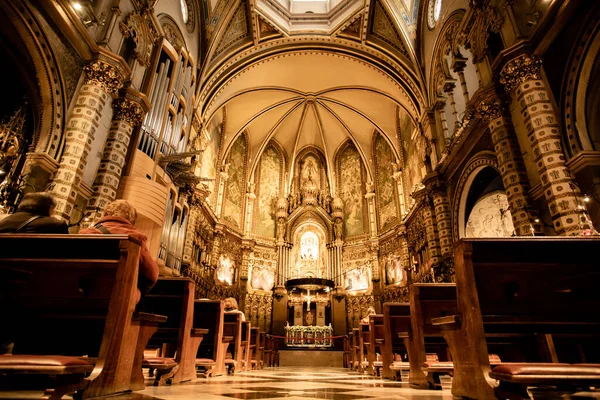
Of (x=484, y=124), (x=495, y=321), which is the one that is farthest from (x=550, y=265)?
(x=484, y=124)

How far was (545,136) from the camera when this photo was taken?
6.23 metres

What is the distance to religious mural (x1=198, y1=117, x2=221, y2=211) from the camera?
15614mm

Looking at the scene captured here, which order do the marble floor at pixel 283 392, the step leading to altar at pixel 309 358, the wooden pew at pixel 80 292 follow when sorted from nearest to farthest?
the wooden pew at pixel 80 292
the marble floor at pixel 283 392
the step leading to altar at pixel 309 358

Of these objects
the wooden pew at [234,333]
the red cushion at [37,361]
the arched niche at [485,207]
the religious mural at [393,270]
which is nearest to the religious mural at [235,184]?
the religious mural at [393,270]

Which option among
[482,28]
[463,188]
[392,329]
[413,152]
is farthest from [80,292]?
[413,152]

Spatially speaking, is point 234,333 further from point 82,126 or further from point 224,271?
point 224,271

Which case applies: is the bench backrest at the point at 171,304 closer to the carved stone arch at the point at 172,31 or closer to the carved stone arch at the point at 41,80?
the carved stone arch at the point at 41,80

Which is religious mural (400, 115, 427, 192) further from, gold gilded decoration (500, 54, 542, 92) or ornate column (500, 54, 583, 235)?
ornate column (500, 54, 583, 235)

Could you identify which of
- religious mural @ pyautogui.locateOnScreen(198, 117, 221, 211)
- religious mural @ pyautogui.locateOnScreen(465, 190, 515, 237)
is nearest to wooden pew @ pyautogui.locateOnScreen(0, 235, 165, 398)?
religious mural @ pyautogui.locateOnScreen(465, 190, 515, 237)

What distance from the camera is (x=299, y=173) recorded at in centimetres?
2167

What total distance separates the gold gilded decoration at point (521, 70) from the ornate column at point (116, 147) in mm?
8139

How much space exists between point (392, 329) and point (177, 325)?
3528 millimetres

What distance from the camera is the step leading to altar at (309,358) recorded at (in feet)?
44.2

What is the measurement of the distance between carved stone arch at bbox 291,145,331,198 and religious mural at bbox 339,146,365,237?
0.97 m
